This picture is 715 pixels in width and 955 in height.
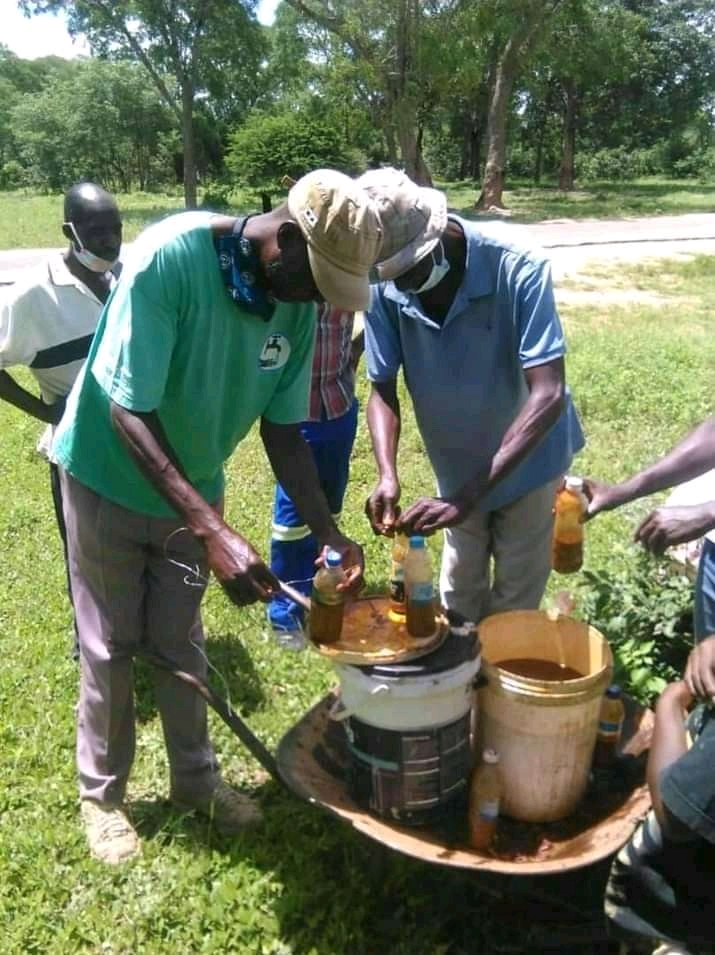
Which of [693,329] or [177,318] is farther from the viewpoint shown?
[693,329]

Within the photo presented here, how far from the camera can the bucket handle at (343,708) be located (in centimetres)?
274

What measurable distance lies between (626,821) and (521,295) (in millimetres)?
1751

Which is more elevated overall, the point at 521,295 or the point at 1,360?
the point at 521,295

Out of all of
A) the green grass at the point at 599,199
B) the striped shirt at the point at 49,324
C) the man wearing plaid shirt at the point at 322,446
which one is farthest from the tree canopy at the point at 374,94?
the striped shirt at the point at 49,324

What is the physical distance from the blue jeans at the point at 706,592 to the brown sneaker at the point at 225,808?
1.78 meters

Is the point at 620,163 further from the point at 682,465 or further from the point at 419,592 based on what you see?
the point at 419,592

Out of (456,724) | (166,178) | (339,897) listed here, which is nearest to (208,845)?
(339,897)

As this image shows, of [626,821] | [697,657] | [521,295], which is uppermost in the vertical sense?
[521,295]

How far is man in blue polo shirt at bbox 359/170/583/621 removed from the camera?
10.9 ft

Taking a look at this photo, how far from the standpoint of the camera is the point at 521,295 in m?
3.39

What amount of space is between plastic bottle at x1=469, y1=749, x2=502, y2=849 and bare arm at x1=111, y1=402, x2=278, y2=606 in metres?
0.86

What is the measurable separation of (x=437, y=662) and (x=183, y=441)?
1046 millimetres

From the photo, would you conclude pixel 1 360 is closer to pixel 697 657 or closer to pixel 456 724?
pixel 456 724

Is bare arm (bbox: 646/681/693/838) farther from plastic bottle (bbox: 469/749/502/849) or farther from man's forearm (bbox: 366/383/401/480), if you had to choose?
man's forearm (bbox: 366/383/401/480)
